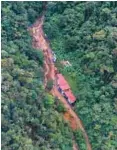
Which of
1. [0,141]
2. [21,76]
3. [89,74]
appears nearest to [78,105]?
[89,74]

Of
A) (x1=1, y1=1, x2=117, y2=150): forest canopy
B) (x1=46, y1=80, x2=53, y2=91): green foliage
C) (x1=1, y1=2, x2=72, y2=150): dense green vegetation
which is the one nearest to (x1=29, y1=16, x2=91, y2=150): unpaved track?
(x1=46, y1=80, x2=53, y2=91): green foliage

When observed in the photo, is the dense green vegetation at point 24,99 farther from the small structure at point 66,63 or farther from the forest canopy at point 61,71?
the small structure at point 66,63

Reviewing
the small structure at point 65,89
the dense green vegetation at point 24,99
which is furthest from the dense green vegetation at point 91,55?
the dense green vegetation at point 24,99

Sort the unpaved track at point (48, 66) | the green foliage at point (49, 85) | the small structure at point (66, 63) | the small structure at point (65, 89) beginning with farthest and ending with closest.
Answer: the small structure at point (66, 63)
the green foliage at point (49, 85)
the small structure at point (65, 89)
the unpaved track at point (48, 66)

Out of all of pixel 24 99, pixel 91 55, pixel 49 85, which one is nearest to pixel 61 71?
pixel 49 85

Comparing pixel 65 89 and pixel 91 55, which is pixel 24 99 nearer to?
pixel 65 89

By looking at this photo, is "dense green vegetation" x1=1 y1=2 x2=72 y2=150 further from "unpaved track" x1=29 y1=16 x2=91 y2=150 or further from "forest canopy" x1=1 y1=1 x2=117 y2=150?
"unpaved track" x1=29 y1=16 x2=91 y2=150
